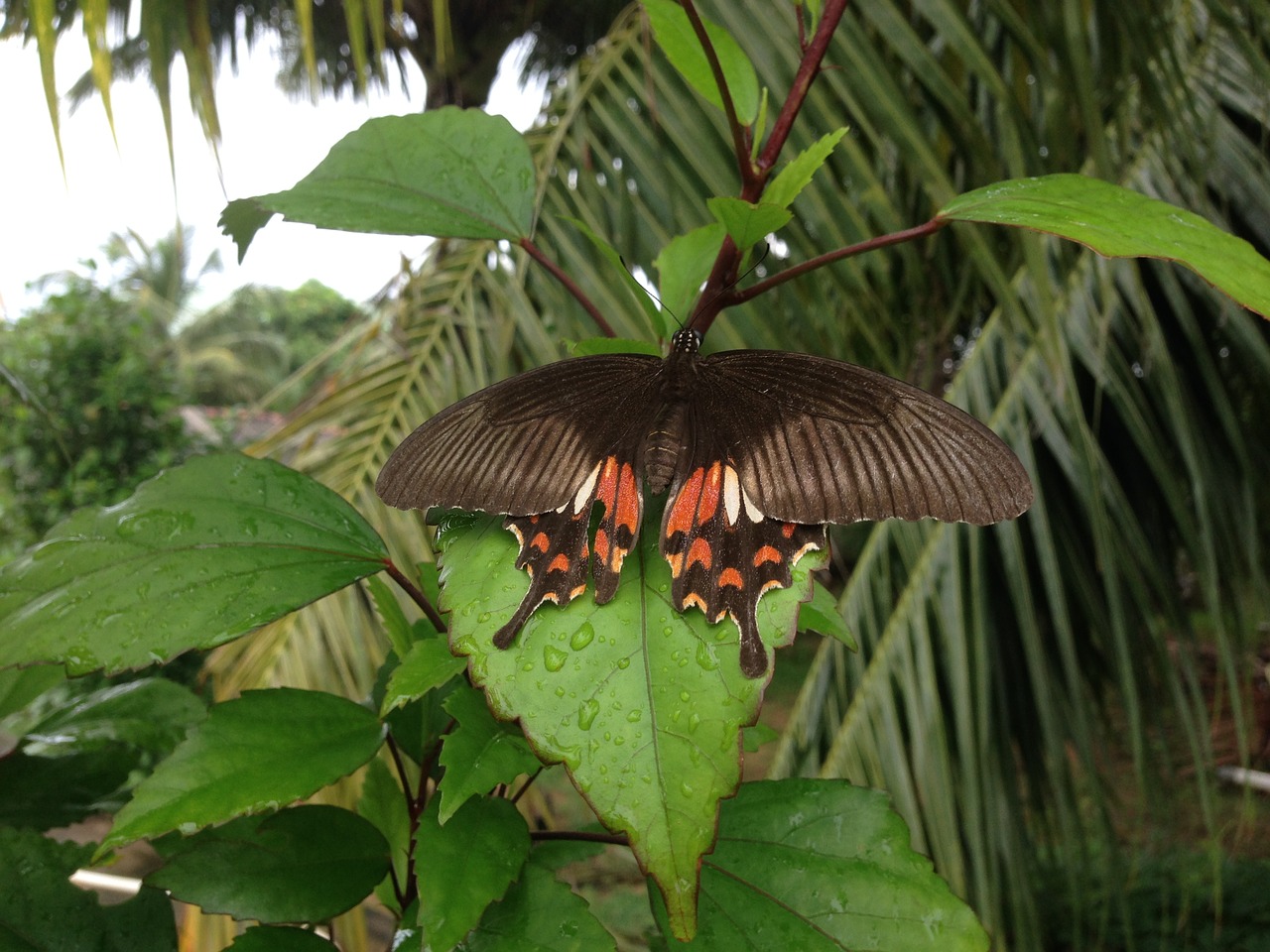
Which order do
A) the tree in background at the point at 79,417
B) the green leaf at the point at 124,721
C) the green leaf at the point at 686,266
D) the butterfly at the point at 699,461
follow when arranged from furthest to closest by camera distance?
the tree in background at the point at 79,417, the green leaf at the point at 124,721, the green leaf at the point at 686,266, the butterfly at the point at 699,461

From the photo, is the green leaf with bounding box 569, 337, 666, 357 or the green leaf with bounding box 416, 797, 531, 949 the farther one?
the green leaf with bounding box 569, 337, 666, 357

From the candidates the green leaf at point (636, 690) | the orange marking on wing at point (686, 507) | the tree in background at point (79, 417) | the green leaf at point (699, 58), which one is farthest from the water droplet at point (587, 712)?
the tree in background at point (79, 417)

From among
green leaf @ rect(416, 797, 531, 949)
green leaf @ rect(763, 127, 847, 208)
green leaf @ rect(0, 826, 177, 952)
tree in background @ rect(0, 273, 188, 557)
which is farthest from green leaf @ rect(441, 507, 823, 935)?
tree in background @ rect(0, 273, 188, 557)

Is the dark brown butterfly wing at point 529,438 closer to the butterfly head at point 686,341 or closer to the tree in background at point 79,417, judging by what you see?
the butterfly head at point 686,341

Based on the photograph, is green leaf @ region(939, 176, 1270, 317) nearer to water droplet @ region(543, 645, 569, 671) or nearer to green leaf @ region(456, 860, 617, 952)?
water droplet @ region(543, 645, 569, 671)

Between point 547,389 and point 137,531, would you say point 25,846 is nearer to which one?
point 137,531

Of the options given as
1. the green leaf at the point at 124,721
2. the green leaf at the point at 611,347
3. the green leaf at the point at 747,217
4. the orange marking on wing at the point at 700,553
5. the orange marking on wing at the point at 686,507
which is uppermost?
the green leaf at the point at 747,217

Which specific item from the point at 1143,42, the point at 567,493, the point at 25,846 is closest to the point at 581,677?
the point at 567,493
